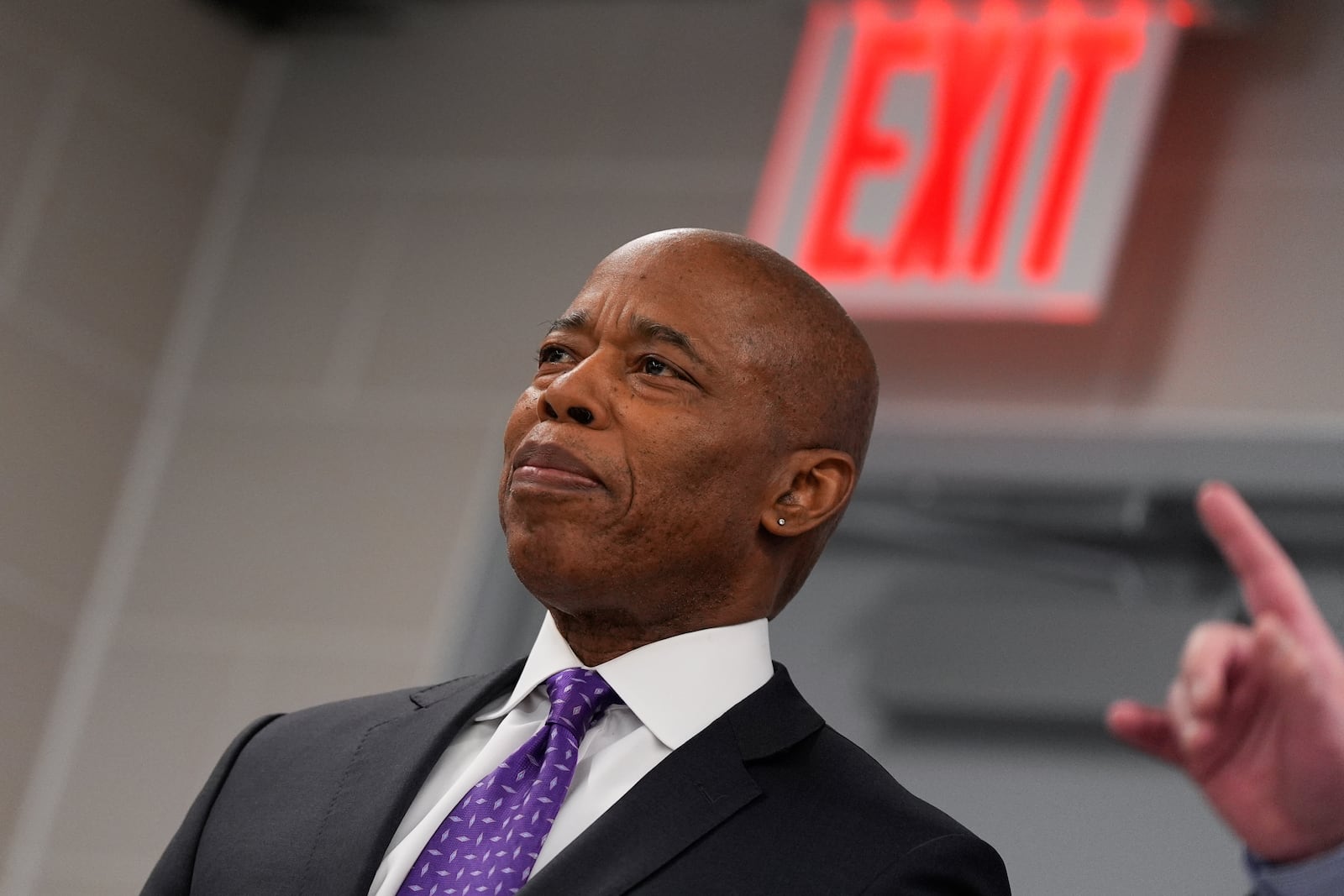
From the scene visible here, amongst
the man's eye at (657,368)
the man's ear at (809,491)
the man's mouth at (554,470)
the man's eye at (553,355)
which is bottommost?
the man's mouth at (554,470)

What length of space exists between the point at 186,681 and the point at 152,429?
498 mm

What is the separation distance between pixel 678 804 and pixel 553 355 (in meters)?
0.45

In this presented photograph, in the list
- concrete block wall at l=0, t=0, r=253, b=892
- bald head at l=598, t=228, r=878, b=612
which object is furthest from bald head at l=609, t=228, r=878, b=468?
concrete block wall at l=0, t=0, r=253, b=892

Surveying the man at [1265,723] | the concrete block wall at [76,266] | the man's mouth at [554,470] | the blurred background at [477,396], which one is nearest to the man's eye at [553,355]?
the man's mouth at [554,470]

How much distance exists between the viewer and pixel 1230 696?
4.19 feet

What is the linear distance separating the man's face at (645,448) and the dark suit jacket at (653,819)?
0.46 feet

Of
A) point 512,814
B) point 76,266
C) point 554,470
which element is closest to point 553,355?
point 554,470

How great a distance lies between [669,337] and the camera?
1.69 metres

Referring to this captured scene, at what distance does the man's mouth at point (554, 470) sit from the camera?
5.33ft

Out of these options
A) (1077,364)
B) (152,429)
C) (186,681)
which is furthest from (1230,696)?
(152,429)

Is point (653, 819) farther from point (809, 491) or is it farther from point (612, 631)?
point (809, 491)

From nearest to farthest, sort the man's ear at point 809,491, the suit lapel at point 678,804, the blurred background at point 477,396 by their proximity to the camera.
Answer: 1. the suit lapel at point 678,804
2. the man's ear at point 809,491
3. the blurred background at point 477,396

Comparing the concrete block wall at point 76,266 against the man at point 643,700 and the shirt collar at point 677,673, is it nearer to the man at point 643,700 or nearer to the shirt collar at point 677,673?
the man at point 643,700

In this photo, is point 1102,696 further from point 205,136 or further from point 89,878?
point 205,136
